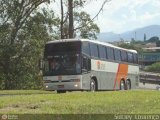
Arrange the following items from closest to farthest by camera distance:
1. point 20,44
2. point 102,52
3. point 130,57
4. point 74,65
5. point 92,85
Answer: point 74,65
point 92,85
point 102,52
point 130,57
point 20,44

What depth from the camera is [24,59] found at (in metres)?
47.7

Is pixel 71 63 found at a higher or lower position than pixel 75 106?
higher

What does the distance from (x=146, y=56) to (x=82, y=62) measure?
376ft

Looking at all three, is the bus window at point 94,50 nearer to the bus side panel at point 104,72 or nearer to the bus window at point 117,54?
the bus side panel at point 104,72

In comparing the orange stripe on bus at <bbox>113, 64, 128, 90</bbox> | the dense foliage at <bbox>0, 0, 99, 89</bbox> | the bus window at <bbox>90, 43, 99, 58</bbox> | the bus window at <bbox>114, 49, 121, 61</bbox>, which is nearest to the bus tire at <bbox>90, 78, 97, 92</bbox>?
the bus window at <bbox>90, 43, 99, 58</bbox>

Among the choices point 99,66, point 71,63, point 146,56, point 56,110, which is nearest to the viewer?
point 56,110

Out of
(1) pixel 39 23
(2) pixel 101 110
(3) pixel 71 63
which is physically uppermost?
(1) pixel 39 23

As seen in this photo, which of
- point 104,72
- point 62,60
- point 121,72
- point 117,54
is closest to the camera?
point 62,60

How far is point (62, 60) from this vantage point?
30391 millimetres

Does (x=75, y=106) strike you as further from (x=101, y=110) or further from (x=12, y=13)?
(x=12, y=13)

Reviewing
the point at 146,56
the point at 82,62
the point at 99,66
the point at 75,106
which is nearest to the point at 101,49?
the point at 99,66

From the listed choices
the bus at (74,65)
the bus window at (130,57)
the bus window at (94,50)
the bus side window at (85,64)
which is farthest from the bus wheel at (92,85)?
the bus window at (130,57)

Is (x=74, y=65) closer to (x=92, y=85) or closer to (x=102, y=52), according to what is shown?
(x=92, y=85)

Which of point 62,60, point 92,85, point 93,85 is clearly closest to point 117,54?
point 93,85
